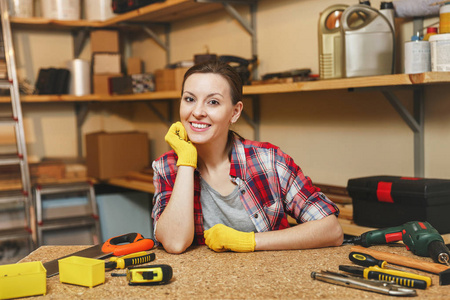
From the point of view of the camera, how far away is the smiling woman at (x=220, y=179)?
1.64m

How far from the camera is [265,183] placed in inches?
68.9

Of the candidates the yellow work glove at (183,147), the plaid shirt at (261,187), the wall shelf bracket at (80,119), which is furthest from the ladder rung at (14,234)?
the yellow work glove at (183,147)

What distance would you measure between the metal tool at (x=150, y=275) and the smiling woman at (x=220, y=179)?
354mm

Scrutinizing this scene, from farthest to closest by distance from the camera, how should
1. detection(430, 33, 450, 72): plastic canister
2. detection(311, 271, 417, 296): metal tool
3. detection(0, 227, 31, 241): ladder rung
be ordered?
detection(0, 227, 31, 241): ladder rung, detection(430, 33, 450, 72): plastic canister, detection(311, 271, 417, 296): metal tool

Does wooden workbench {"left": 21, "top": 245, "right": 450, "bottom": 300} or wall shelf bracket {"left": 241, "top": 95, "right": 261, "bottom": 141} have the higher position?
wall shelf bracket {"left": 241, "top": 95, "right": 261, "bottom": 141}

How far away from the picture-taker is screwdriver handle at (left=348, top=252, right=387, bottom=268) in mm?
1302

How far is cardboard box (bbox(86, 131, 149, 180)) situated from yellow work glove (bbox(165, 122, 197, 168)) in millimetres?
2185

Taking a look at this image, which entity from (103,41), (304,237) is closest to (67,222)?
(103,41)

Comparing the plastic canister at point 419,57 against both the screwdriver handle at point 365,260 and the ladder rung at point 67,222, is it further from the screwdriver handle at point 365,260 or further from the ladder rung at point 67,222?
the ladder rung at point 67,222

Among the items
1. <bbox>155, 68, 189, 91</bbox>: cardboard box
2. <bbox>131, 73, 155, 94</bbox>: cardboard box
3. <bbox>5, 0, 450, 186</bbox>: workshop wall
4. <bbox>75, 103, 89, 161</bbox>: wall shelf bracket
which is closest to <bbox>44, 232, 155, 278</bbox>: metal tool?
<bbox>5, 0, 450, 186</bbox>: workshop wall

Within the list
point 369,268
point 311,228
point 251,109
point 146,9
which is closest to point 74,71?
point 146,9

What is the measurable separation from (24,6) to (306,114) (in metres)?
2.35

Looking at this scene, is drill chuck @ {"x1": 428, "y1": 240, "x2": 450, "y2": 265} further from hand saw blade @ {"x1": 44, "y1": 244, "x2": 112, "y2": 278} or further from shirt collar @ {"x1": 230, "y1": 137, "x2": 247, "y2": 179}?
hand saw blade @ {"x1": 44, "y1": 244, "x2": 112, "y2": 278}

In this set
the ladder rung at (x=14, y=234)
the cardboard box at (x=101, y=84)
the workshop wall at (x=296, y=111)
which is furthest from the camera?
the cardboard box at (x=101, y=84)
